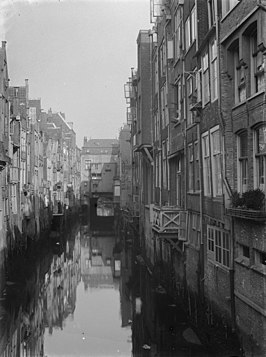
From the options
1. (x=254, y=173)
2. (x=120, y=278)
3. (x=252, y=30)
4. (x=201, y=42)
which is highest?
(x=201, y=42)

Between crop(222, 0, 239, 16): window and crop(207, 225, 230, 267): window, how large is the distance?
6550 mm

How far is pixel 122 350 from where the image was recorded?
48.3ft

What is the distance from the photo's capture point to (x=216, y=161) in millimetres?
14992

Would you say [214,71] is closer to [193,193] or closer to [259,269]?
[193,193]

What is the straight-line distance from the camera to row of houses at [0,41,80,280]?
30602mm

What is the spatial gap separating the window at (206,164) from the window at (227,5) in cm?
419

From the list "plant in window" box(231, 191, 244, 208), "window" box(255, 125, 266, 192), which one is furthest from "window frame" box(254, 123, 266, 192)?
"plant in window" box(231, 191, 244, 208)

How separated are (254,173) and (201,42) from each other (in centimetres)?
700

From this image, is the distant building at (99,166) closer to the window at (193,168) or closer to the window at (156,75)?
the window at (156,75)

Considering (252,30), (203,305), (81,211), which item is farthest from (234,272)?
(81,211)

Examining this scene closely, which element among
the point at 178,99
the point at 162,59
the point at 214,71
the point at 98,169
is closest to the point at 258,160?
the point at 214,71

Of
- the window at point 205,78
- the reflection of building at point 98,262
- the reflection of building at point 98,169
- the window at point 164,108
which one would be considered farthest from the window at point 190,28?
the reflection of building at point 98,169

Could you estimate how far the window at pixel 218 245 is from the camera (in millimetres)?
13961

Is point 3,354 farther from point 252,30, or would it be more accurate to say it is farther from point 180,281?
point 252,30
